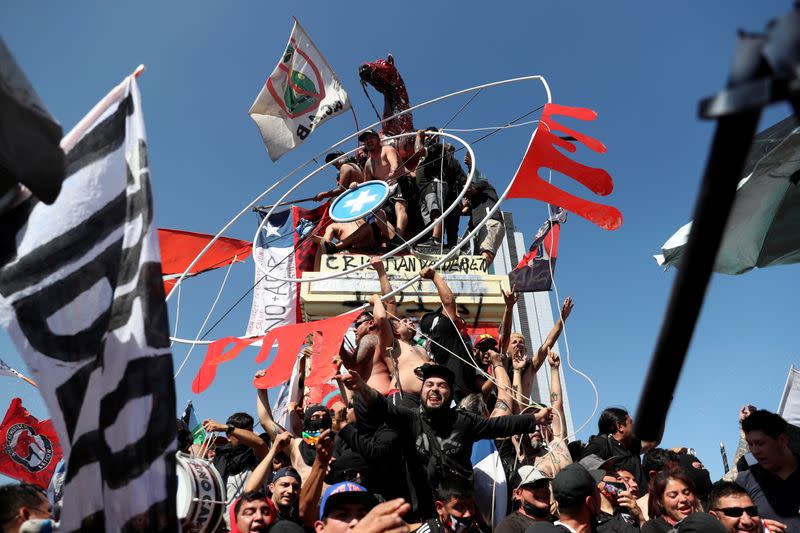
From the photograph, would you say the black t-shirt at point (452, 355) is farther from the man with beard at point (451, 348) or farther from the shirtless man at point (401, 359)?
the shirtless man at point (401, 359)

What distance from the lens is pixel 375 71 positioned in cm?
1708

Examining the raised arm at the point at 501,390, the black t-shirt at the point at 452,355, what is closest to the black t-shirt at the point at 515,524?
the raised arm at the point at 501,390

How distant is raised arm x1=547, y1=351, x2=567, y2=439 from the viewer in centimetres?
661

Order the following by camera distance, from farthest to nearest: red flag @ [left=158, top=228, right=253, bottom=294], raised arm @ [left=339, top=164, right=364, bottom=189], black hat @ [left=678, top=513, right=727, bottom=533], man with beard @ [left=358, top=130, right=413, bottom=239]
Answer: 1. raised arm @ [left=339, top=164, right=364, bottom=189]
2. man with beard @ [left=358, top=130, right=413, bottom=239]
3. red flag @ [left=158, top=228, right=253, bottom=294]
4. black hat @ [left=678, top=513, right=727, bottom=533]

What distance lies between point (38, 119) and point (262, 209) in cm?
1530

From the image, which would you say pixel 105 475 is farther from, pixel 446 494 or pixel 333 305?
pixel 333 305

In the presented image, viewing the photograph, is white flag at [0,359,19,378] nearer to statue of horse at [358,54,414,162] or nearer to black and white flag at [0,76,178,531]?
black and white flag at [0,76,178,531]

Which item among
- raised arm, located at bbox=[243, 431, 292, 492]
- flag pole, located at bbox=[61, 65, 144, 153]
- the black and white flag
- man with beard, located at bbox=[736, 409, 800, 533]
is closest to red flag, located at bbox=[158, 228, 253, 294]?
raised arm, located at bbox=[243, 431, 292, 492]

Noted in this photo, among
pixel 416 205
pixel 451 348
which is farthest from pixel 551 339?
pixel 416 205

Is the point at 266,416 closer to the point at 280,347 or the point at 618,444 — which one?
the point at 280,347

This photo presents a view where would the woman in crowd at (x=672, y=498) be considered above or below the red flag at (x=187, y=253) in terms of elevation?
below

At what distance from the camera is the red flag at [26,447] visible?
10266mm

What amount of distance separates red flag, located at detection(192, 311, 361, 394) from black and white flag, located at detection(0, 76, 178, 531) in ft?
15.7

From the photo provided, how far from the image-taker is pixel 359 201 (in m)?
9.28
